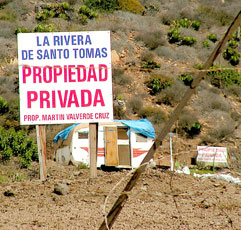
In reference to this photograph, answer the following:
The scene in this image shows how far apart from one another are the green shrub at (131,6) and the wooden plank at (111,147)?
1001 inches

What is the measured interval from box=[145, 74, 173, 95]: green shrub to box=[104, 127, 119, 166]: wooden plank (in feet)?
35.7

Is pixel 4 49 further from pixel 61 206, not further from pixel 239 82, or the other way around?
pixel 61 206

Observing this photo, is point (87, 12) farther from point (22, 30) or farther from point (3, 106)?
point (3, 106)

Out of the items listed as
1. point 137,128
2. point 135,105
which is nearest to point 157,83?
point 135,105

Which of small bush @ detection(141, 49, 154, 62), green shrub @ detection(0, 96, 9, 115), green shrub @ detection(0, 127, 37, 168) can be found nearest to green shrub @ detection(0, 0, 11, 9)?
small bush @ detection(141, 49, 154, 62)

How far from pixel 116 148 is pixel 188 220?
40.4ft

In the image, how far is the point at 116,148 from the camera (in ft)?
59.7

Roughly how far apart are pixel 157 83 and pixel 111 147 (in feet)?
38.5

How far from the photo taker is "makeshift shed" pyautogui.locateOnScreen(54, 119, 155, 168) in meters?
17.8

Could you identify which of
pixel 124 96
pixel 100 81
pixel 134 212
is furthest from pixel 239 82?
pixel 134 212

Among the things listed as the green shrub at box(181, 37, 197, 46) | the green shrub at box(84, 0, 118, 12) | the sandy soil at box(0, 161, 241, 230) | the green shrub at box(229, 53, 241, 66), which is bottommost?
the sandy soil at box(0, 161, 241, 230)

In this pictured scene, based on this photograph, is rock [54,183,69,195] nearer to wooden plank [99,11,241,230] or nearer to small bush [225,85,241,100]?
wooden plank [99,11,241,230]

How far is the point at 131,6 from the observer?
42469 mm

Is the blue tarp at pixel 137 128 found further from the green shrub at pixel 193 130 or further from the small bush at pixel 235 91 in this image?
the small bush at pixel 235 91
